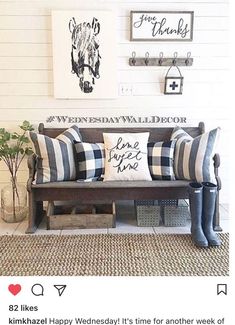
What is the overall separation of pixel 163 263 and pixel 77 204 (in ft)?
3.64

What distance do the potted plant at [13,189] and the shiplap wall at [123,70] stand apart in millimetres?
186

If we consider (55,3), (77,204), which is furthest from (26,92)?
(77,204)

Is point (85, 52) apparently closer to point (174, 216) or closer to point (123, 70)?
point (123, 70)

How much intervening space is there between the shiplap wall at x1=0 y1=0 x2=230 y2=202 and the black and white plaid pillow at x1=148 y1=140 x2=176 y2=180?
453 mm

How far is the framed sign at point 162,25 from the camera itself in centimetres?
315

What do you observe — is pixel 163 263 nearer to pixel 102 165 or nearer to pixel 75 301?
pixel 102 165

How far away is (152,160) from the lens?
9.89 feet

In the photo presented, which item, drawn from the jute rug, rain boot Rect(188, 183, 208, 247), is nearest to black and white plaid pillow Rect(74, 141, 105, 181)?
the jute rug

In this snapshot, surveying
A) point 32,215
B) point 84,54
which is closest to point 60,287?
point 32,215

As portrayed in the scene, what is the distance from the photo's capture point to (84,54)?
3.18 m

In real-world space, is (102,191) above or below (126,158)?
below

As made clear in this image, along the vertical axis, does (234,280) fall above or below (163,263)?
above

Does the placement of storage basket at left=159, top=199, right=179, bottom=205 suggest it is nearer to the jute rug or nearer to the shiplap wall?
the jute rug

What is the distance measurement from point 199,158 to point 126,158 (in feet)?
1.91
